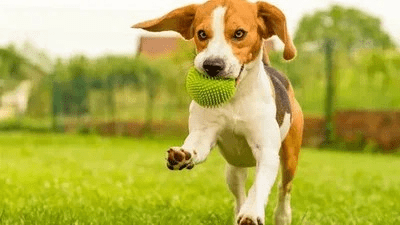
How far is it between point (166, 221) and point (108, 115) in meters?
18.6

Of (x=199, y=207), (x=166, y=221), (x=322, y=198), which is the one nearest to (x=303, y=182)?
(x=322, y=198)

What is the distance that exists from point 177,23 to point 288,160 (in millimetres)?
1371

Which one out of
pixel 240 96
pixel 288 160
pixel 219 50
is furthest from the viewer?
pixel 288 160

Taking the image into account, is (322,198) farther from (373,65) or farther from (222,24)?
(373,65)

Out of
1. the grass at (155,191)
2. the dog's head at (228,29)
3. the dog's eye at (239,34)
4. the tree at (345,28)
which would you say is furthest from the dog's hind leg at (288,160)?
the tree at (345,28)

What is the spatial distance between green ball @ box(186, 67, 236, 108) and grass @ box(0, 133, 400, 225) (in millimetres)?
1836

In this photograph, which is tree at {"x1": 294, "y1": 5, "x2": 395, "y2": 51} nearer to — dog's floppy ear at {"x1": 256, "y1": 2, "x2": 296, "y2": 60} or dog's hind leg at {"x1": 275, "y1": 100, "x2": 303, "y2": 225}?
dog's hind leg at {"x1": 275, "y1": 100, "x2": 303, "y2": 225}

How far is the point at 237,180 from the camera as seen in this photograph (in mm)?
5215

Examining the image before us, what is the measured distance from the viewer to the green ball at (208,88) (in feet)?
13.6

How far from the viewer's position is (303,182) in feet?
35.7

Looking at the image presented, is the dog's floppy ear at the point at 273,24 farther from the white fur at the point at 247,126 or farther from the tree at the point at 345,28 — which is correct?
the tree at the point at 345,28

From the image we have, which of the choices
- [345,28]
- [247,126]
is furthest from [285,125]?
[345,28]

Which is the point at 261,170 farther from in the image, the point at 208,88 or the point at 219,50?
the point at 219,50

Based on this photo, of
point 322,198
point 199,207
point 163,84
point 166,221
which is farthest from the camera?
point 163,84
